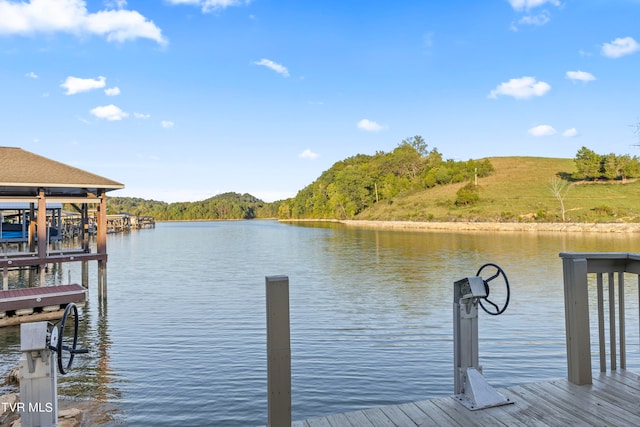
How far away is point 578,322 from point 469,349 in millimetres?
1195

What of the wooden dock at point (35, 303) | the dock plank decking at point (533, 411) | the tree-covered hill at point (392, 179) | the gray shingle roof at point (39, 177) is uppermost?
the tree-covered hill at point (392, 179)

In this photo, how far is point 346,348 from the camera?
9.83 metres

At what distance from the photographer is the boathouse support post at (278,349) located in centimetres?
337

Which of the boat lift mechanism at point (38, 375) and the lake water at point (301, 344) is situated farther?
the lake water at point (301, 344)

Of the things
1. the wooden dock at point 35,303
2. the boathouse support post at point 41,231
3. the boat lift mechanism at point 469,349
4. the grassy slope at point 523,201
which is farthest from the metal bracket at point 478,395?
the grassy slope at point 523,201

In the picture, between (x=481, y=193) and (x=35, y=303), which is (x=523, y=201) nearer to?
(x=481, y=193)

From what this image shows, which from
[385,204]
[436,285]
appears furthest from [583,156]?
[436,285]

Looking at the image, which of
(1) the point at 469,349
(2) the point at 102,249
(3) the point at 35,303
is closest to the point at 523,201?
(2) the point at 102,249

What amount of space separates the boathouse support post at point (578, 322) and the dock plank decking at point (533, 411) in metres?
0.13

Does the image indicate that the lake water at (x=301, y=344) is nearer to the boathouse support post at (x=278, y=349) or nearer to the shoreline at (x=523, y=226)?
the boathouse support post at (x=278, y=349)

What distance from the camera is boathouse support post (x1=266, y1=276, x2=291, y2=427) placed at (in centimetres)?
337

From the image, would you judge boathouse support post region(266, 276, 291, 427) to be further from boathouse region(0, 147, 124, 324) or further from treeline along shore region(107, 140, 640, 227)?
treeline along shore region(107, 140, 640, 227)

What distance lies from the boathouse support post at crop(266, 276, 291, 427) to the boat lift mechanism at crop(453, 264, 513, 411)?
168cm

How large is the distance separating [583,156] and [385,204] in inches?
1450
